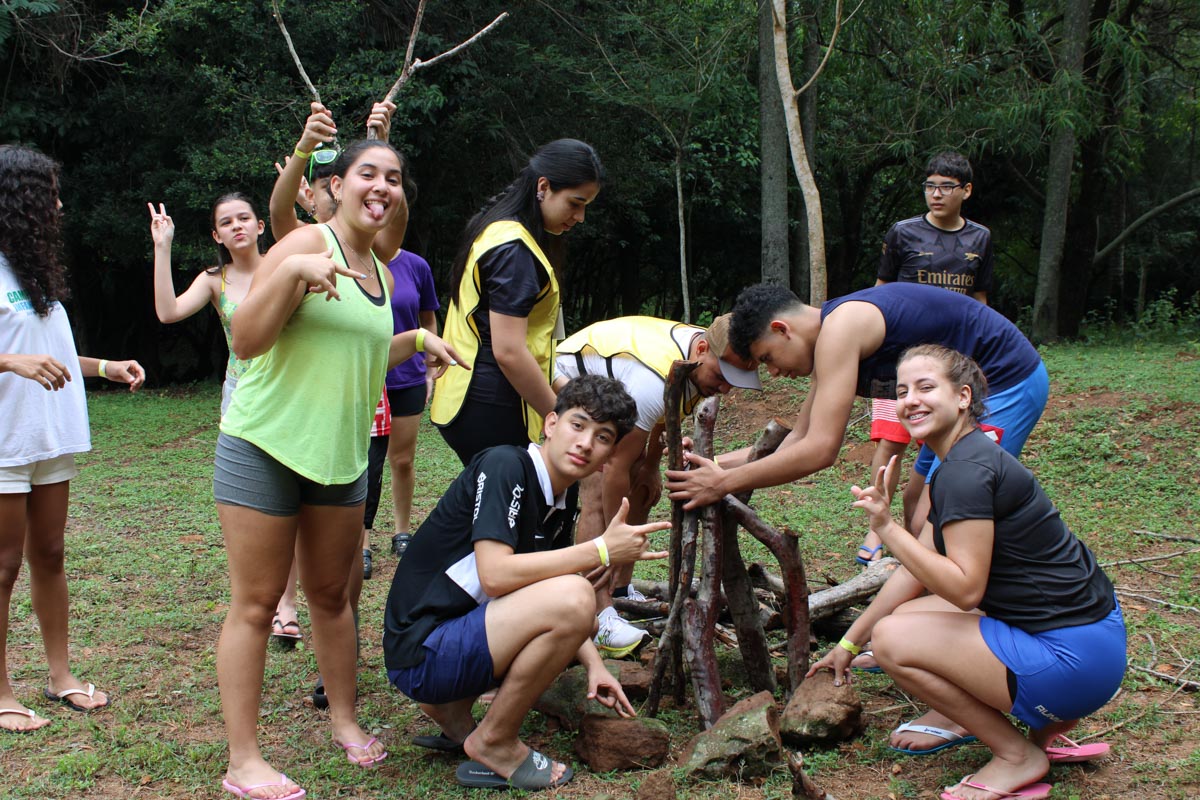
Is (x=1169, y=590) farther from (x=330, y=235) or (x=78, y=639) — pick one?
(x=78, y=639)

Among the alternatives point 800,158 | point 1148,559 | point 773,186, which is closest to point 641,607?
point 1148,559

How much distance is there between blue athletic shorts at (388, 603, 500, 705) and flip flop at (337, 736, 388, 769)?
1.10 ft

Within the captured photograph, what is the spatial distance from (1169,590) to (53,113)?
12.9m

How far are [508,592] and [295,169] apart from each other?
5.17 ft

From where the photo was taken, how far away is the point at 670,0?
42.9ft

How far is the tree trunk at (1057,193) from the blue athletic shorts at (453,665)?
10.2 metres

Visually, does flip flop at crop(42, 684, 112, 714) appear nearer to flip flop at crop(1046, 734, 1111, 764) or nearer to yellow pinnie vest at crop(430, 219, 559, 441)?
yellow pinnie vest at crop(430, 219, 559, 441)

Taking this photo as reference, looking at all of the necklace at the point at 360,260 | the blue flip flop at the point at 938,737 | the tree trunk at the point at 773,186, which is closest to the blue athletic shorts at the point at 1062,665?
the blue flip flop at the point at 938,737

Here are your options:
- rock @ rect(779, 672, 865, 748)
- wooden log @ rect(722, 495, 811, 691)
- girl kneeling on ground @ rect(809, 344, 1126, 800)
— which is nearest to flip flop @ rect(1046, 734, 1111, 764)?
girl kneeling on ground @ rect(809, 344, 1126, 800)

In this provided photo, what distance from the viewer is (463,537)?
3092 millimetres

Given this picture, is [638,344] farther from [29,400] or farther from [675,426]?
[29,400]

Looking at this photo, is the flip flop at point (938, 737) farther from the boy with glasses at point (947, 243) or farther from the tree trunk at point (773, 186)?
the tree trunk at point (773, 186)

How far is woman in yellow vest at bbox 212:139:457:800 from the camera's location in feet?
9.20

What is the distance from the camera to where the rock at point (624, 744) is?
3.07 metres
